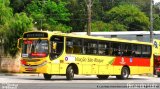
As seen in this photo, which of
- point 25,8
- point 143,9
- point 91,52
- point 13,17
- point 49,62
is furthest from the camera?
point 143,9

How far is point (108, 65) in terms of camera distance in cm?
3453

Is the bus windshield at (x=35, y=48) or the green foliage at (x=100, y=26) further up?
the bus windshield at (x=35, y=48)

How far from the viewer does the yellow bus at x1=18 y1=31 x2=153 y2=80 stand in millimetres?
29750

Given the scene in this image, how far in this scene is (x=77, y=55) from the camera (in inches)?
1241

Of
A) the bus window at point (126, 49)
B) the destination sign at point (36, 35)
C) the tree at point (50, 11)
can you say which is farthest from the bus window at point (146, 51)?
the tree at point (50, 11)

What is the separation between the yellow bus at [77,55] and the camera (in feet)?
97.6

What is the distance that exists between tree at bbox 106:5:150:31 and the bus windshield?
262 feet

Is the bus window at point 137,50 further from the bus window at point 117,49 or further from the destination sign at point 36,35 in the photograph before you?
the destination sign at point 36,35

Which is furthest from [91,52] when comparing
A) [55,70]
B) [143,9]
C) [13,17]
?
[143,9]

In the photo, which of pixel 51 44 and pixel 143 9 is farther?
Answer: pixel 143 9

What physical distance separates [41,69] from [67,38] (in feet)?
9.10

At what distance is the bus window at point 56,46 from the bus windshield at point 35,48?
0.41m

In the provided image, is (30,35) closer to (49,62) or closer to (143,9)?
(49,62)

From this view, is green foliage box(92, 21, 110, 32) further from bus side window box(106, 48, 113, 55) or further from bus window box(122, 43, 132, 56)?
bus side window box(106, 48, 113, 55)
